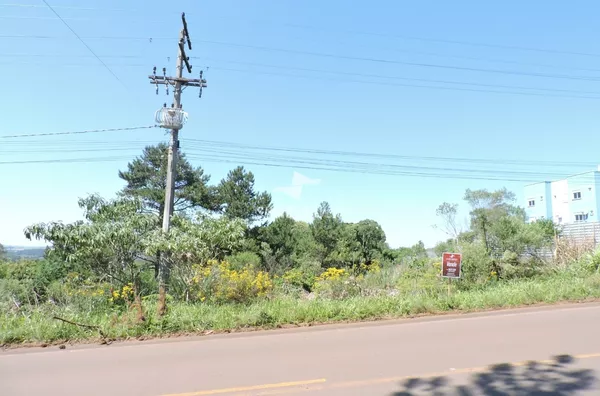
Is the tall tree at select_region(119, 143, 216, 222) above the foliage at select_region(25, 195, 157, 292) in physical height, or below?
above

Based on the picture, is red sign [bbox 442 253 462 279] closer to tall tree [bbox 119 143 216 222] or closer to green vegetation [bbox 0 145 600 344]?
green vegetation [bbox 0 145 600 344]

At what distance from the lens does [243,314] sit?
822 centimetres

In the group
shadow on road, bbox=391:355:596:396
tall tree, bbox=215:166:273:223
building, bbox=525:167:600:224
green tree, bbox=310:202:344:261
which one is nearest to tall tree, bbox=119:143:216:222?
tall tree, bbox=215:166:273:223

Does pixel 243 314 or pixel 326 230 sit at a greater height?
pixel 326 230

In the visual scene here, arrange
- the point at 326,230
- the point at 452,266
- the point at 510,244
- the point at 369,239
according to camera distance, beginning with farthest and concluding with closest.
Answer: the point at 369,239 < the point at 326,230 < the point at 510,244 < the point at 452,266

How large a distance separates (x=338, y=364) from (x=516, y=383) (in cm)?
216

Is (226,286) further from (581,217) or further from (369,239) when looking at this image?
(581,217)

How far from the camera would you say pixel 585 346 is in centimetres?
583

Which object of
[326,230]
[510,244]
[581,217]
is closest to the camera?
[510,244]

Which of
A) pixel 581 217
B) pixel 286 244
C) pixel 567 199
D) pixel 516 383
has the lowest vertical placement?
pixel 516 383

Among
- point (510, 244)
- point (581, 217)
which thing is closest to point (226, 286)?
point (510, 244)

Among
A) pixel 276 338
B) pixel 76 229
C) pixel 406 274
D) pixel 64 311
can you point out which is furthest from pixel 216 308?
pixel 406 274

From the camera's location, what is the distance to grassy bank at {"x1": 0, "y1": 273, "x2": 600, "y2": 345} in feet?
24.1

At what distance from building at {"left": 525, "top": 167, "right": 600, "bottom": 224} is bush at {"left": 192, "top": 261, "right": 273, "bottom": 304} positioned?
43.7 meters
